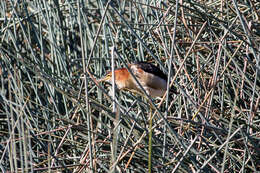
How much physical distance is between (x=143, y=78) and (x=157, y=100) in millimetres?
602

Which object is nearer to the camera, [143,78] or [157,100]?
[143,78]

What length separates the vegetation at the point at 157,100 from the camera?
6.64 feet

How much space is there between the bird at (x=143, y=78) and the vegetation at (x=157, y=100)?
0.32 feet

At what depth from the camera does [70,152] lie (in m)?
3.21

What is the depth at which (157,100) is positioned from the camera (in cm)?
372

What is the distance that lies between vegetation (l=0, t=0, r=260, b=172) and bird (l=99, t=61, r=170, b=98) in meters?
0.10

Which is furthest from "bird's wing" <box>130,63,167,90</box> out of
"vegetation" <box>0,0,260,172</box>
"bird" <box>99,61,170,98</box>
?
"vegetation" <box>0,0,260,172</box>

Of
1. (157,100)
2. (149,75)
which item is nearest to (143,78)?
(149,75)

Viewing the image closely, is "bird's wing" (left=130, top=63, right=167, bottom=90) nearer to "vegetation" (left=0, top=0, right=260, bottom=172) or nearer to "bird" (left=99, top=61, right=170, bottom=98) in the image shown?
"bird" (left=99, top=61, right=170, bottom=98)

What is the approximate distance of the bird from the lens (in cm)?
300

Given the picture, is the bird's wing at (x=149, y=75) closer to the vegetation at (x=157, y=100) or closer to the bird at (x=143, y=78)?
the bird at (x=143, y=78)

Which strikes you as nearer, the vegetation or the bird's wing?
the vegetation

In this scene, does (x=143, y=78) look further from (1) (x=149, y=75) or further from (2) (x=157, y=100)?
(2) (x=157, y=100)

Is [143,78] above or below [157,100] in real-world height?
above
